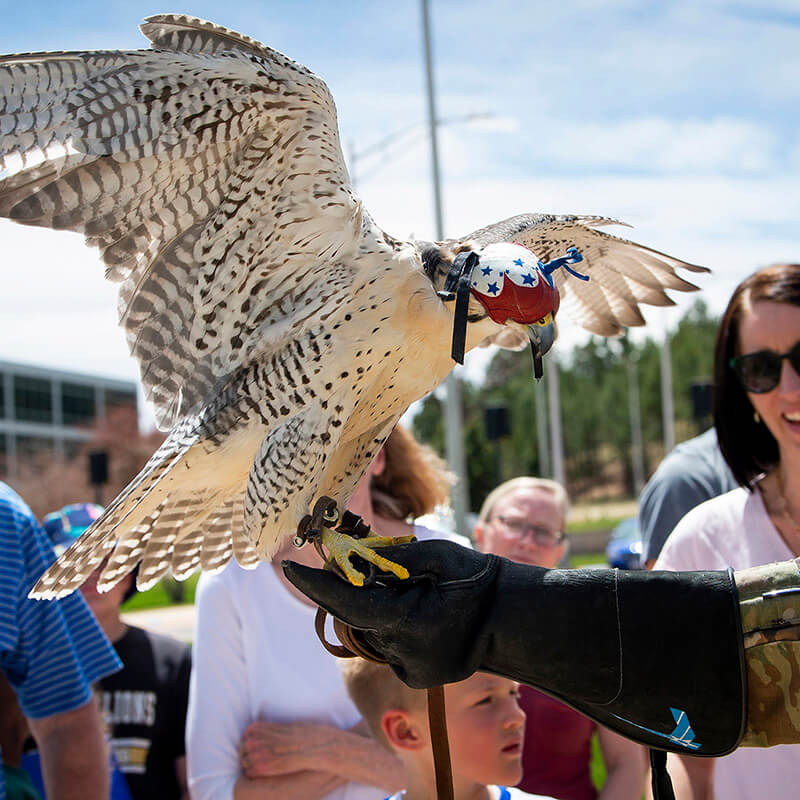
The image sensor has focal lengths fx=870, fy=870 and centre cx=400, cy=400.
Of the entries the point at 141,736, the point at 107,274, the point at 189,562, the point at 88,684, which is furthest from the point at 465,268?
the point at 141,736

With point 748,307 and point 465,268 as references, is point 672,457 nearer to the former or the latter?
point 748,307

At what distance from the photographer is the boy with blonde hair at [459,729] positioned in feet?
7.28

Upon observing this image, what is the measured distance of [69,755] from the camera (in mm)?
2445

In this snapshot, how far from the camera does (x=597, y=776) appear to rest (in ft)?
17.6

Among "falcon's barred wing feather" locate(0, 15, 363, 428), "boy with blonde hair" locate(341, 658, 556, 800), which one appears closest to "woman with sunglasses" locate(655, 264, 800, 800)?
"boy with blonde hair" locate(341, 658, 556, 800)

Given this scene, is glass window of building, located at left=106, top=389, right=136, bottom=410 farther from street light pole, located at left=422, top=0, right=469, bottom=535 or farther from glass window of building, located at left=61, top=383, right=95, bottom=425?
street light pole, located at left=422, top=0, right=469, bottom=535

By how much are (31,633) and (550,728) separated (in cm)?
170

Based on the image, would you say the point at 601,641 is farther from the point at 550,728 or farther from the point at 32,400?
the point at 32,400

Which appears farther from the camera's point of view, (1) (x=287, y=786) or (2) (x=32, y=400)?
(2) (x=32, y=400)

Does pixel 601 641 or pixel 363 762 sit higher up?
pixel 601 641

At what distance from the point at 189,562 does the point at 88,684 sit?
474 millimetres

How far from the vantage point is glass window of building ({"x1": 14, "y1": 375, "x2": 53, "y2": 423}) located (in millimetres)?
50500

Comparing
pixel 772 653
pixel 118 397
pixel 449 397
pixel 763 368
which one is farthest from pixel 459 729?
pixel 118 397

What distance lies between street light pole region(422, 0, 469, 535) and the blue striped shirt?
9.11 meters
